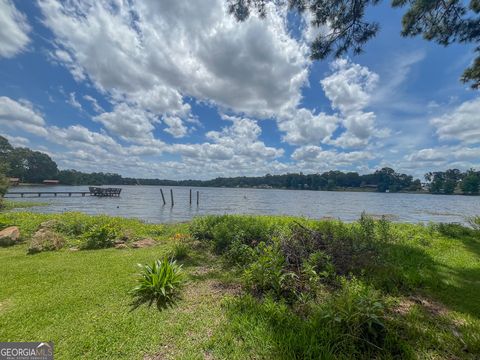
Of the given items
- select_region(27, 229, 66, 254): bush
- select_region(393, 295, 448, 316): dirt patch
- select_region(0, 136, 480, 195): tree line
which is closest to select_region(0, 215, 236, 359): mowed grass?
select_region(27, 229, 66, 254): bush

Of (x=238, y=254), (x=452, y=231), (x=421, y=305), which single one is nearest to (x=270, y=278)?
(x=238, y=254)

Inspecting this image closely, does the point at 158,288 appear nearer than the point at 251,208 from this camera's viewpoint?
Yes

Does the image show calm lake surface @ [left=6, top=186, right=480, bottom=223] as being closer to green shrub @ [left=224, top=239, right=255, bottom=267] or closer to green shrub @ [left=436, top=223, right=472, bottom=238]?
green shrub @ [left=436, top=223, right=472, bottom=238]

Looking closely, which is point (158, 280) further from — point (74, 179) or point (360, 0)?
point (74, 179)

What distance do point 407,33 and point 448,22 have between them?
1.16 metres

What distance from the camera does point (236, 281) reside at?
514 cm

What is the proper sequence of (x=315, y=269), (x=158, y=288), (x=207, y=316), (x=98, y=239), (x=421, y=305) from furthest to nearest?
(x=98, y=239), (x=315, y=269), (x=158, y=288), (x=421, y=305), (x=207, y=316)

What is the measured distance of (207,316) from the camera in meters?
3.70

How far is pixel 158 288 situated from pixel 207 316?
3.82 feet

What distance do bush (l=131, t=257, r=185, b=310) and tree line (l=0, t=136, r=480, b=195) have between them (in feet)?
364

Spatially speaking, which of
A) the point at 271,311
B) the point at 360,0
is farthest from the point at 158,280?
the point at 360,0

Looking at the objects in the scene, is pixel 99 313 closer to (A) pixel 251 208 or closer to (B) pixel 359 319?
(B) pixel 359 319

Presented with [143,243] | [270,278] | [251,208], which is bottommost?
[251,208]

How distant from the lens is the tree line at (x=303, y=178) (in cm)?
9056
